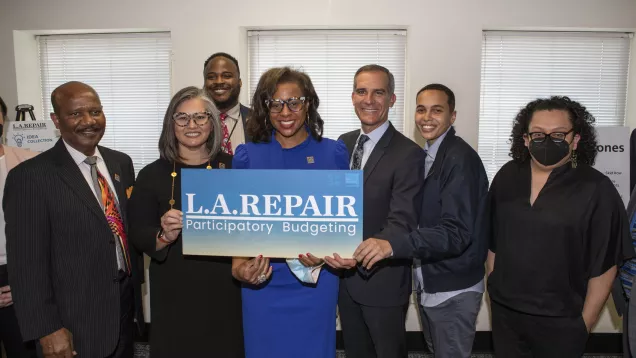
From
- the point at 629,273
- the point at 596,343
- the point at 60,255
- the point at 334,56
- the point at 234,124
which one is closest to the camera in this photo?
the point at 60,255

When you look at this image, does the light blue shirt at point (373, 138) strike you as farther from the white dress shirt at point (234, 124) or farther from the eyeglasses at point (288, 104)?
the white dress shirt at point (234, 124)

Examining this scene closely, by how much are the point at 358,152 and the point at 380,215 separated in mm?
416

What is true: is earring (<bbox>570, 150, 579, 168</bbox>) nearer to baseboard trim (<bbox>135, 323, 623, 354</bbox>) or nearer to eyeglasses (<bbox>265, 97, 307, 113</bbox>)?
eyeglasses (<bbox>265, 97, 307, 113</bbox>)

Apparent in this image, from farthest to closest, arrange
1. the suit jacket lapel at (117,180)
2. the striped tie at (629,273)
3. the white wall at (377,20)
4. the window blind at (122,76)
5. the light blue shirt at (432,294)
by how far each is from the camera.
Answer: the window blind at (122,76), the white wall at (377,20), the light blue shirt at (432,294), the striped tie at (629,273), the suit jacket lapel at (117,180)

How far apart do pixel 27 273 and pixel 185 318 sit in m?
0.64

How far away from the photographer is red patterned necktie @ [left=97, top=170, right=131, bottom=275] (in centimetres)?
185

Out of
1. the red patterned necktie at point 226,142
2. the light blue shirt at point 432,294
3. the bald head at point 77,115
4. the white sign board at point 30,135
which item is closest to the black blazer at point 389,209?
the light blue shirt at point 432,294

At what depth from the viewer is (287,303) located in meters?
1.78

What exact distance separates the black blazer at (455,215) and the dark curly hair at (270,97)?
0.72 metres

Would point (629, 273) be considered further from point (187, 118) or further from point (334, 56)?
point (334, 56)

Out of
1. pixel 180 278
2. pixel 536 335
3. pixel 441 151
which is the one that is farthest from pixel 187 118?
pixel 536 335

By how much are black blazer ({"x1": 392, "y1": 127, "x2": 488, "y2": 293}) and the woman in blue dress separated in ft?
1.92

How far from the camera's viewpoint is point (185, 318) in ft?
5.90

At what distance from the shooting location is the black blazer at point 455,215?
79.6 inches
